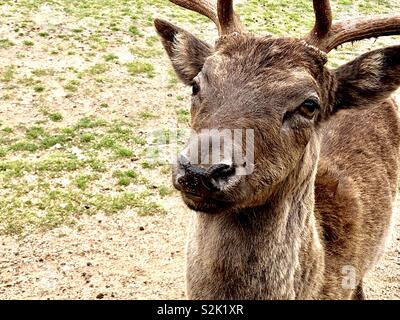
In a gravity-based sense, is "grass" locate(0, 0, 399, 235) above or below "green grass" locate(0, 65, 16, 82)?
below

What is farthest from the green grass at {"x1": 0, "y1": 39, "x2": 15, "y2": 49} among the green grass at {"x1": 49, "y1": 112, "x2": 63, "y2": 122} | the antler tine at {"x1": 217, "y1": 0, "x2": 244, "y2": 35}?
the antler tine at {"x1": 217, "y1": 0, "x2": 244, "y2": 35}

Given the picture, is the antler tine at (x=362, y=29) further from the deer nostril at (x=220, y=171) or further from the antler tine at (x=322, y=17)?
the deer nostril at (x=220, y=171)

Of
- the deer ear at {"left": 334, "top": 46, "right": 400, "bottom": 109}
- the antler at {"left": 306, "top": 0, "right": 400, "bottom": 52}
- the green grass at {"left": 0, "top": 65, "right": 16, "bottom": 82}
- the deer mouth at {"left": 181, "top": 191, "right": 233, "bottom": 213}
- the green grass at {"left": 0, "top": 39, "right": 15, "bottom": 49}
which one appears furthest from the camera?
the green grass at {"left": 0, "top": 39, "right": 15, "bottom": 49}

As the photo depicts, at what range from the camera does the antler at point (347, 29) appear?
409 centimetres

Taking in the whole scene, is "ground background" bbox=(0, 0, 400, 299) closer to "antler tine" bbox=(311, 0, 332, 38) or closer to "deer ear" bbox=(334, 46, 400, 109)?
"deer ear" bbox=(334, 46, 400, 109)

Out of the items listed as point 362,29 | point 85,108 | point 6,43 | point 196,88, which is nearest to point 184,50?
point 196,88

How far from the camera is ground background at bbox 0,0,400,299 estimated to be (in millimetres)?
6609

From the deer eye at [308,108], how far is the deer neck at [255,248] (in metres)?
0.33

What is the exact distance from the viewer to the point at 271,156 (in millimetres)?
3535

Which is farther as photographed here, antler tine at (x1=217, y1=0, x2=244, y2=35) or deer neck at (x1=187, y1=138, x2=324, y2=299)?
antler tine at (x1=217, y1=0, x2=244, y2=35)

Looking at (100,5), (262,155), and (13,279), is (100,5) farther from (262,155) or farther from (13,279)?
(262,155)

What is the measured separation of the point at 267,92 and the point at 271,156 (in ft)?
1.47

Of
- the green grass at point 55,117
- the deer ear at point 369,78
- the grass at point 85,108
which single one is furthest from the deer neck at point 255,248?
the green grass at point 55,117

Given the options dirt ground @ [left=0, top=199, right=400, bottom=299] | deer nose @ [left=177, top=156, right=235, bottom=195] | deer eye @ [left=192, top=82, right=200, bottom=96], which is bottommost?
dirt ground @ [left=0, top=199, right=400, bottom=299]
